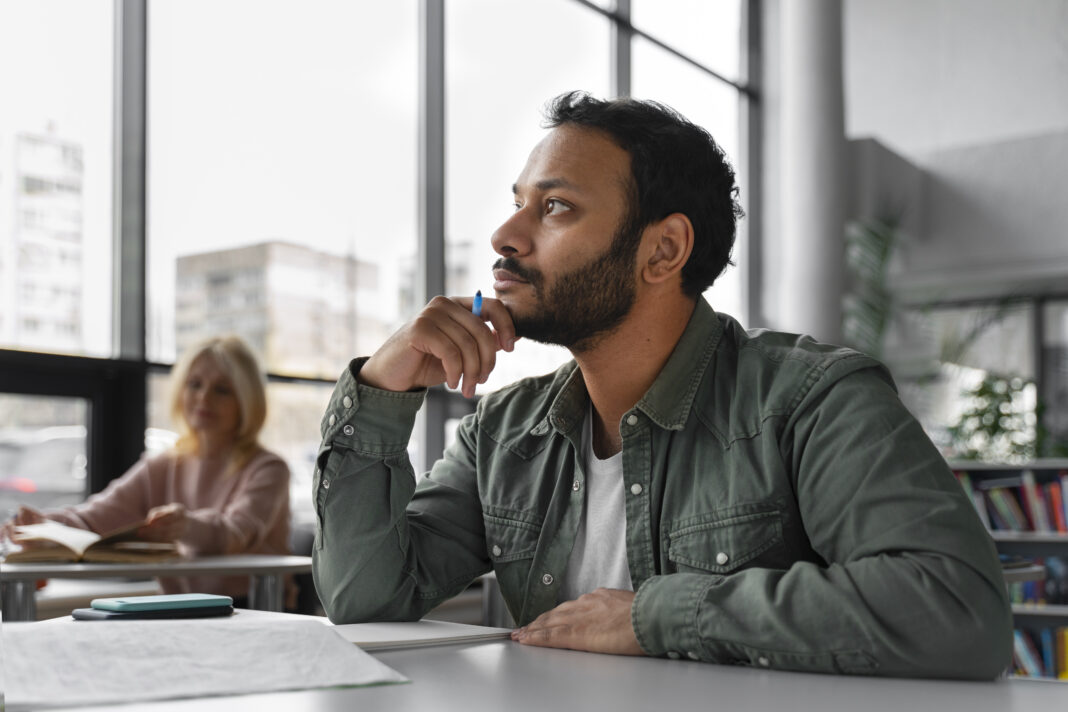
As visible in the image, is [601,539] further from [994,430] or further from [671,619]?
[994,430]

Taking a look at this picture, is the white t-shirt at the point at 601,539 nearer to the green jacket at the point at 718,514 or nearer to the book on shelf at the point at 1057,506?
the green jacket at the point at 718,514

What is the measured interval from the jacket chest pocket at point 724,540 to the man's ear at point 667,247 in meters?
0.42

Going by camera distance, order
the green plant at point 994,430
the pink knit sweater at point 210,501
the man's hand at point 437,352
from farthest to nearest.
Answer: the green plant at point 994,430 → the pink knit sweater at point 210,501 → the man's hand at point 437,352

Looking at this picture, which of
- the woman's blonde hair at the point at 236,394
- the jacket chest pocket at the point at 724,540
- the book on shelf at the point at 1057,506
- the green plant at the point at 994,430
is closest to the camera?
the jacket chest pocket at the point at 724,540

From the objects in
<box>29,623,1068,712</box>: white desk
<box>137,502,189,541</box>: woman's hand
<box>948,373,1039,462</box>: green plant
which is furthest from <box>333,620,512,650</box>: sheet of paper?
<box>948,373,1039,462</box>: green plant

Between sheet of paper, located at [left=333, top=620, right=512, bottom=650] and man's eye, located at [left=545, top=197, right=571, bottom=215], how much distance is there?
60 centimetres

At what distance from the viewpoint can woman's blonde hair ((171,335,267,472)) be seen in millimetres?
3576

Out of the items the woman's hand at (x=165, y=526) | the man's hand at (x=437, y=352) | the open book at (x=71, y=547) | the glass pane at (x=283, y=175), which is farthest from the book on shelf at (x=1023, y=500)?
the man's hand at (x=437, y=352)

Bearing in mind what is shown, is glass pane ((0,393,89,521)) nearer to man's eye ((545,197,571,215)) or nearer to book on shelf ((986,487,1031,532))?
man's eye ((545,197,571,215))

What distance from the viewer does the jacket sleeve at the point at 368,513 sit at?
1.46 meters

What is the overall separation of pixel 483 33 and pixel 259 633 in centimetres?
539

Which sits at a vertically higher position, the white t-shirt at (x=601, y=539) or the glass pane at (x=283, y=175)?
the glass pane at (x=283, y=175)

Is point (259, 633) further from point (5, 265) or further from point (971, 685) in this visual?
point (5, 265)

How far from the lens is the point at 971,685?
3.30 ft
